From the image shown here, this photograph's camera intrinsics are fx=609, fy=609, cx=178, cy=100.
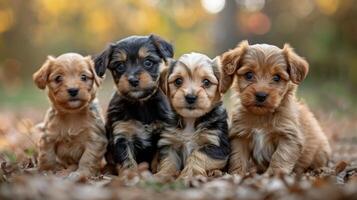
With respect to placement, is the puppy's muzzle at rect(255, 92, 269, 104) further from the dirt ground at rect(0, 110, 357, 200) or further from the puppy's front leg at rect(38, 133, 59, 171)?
the puppy's front leg at rect(38, 133, 59, 171)

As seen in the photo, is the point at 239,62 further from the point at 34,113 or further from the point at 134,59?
the point at 34,113

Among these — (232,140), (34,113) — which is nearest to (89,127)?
(232,140)

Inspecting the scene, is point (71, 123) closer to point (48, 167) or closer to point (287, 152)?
point (48, 167)

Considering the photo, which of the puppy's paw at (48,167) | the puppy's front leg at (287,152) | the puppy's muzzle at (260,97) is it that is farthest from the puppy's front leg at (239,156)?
the puppy's paw at (48,167)

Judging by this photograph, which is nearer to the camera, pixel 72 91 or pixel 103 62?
pixel 72 91

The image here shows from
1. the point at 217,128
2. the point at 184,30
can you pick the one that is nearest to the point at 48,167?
the point at 217,128

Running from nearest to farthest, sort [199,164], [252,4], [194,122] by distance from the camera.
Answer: [199,164]
[194,122]
[252,4]
